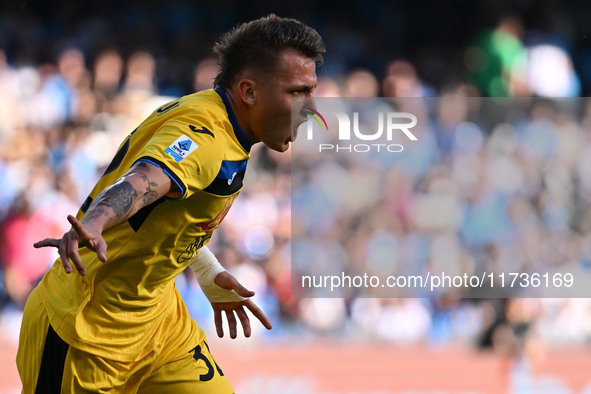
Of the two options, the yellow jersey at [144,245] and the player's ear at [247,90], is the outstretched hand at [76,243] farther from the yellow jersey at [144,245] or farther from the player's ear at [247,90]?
the player's ear at [247,90]

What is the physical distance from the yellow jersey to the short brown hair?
14 centimetres

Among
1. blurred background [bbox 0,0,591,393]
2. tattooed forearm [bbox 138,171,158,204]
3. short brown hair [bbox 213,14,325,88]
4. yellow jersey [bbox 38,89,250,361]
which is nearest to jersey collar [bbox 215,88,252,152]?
yellow jersey [bbox 38,89,250,361]

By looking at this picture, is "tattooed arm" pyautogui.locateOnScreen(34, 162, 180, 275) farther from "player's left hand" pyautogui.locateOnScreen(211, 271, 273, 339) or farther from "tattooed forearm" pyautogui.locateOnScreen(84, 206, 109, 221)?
"player's left hand" pyautogui.locateOnScreen(211, 271, 273, 339)

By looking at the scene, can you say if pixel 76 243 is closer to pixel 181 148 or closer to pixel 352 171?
pixel 181 148

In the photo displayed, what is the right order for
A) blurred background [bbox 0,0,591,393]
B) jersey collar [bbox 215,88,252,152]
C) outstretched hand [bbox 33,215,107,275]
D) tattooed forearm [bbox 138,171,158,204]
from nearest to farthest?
outstretched hand [bbox 33,215,107,275] → tattooed forearm [bbox 138,171,158,204] → jersey collar [bbox 215,88,252,152] → blurred background [bbox 0,0,591,393]

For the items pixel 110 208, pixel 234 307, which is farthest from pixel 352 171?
pixel 110 208

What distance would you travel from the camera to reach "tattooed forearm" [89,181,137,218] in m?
2.43

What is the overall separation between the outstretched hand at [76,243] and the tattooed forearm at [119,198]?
13 cm

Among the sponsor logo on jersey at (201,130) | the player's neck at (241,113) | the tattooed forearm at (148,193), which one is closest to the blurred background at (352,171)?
the player's neck at (241,113)

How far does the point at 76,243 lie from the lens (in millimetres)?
2268

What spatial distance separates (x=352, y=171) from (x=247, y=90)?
4817 mm

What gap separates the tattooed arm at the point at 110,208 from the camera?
2273 millimetres

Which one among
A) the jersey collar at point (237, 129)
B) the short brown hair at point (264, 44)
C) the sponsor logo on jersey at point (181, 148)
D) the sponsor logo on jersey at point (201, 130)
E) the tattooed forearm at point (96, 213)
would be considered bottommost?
the tattooed forearm at point (96, 213)

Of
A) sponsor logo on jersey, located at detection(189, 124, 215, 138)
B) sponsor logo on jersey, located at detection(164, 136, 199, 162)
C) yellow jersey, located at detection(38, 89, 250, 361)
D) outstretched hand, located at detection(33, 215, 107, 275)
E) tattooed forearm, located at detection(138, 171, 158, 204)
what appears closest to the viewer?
outstretched hand, located at detection(33, 215, 107, 275)
